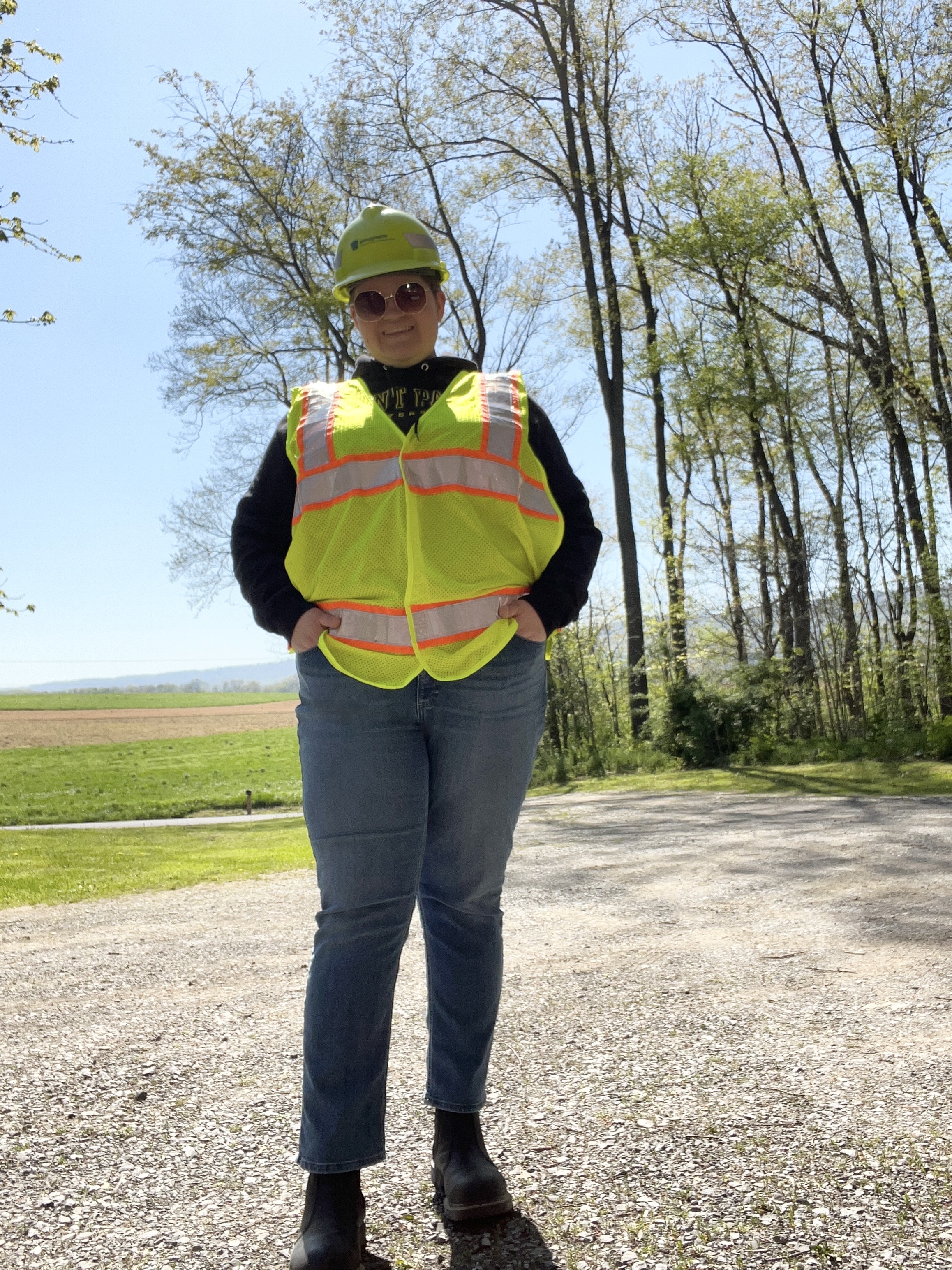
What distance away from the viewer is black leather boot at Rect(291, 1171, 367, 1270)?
183 cm

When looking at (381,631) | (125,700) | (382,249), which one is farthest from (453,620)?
(125,700)

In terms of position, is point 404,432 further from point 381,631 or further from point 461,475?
point 381,631

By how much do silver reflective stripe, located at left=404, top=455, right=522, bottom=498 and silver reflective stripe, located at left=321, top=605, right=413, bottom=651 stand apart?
0.85ft

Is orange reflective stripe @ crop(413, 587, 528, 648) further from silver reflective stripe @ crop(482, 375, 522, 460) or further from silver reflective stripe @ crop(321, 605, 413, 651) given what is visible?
silver reflective stripe @ crop(482, 375, 522, 460)

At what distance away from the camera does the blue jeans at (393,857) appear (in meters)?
1.97

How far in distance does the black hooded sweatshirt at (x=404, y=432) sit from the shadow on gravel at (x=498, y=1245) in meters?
1.16

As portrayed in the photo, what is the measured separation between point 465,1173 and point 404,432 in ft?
4.89

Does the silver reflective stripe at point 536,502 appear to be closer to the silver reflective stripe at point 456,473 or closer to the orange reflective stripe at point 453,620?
the silver reflective stripe at point 456,473

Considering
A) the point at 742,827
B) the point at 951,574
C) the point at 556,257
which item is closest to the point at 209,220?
the point at 556,257

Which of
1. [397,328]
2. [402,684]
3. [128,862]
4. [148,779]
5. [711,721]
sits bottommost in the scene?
[148,779]

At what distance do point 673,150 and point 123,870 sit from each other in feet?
52.9

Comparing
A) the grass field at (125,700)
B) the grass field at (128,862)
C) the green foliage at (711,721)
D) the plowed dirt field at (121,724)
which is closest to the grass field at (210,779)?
the green foliage at (711,721)

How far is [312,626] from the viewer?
80.0 inches

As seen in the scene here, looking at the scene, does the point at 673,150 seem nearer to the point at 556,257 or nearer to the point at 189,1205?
the point at 556,257
